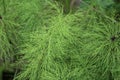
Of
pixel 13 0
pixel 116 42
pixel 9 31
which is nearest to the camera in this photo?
pixel 116 42

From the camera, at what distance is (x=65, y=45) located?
71.8 inches

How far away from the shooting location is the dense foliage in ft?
5.81

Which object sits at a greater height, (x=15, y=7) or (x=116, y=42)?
(x=15, y=7)

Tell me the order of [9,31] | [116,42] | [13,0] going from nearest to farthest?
[116,42]
[9,31]
[13,0]

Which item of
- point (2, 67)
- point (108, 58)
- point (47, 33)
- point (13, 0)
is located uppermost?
point (13, 0)

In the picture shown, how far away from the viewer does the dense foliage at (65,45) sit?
1.77 m

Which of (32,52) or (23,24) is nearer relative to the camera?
(32,52)

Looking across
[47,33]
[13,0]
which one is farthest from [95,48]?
[13,0]

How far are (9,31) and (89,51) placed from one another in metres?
0.53

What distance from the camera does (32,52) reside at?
183 centimetres

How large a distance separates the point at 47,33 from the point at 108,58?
0.36m

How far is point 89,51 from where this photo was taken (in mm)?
1820

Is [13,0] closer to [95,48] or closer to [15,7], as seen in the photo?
[15,7]

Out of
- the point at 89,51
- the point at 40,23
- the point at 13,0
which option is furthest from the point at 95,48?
the point at 13,0
